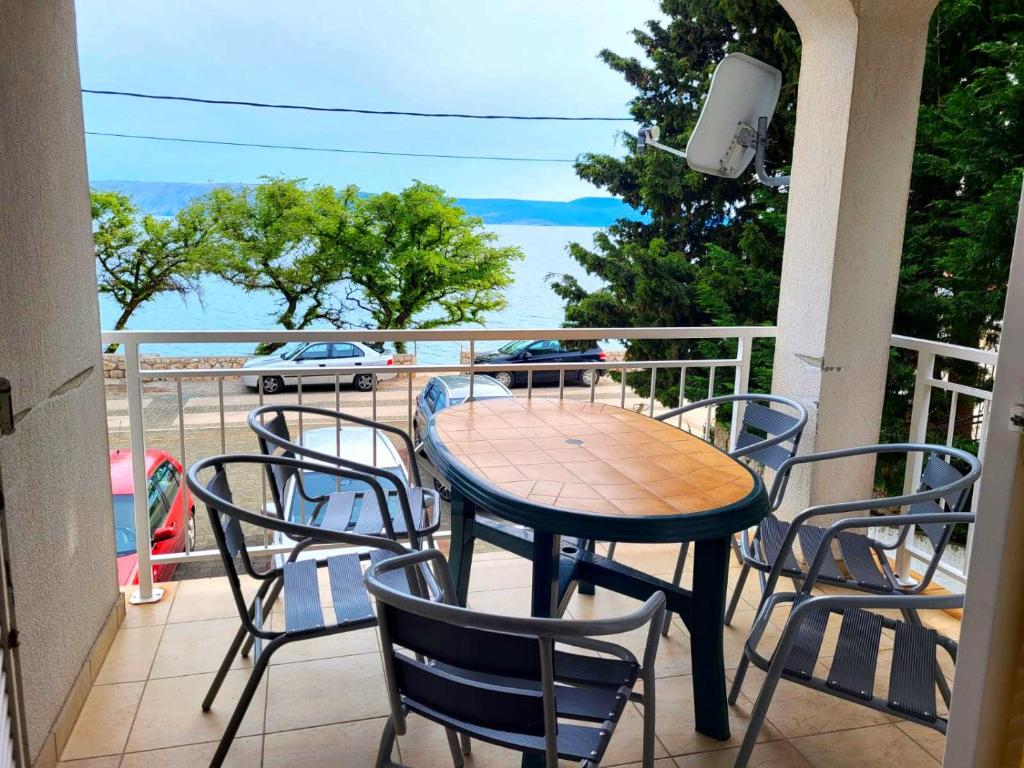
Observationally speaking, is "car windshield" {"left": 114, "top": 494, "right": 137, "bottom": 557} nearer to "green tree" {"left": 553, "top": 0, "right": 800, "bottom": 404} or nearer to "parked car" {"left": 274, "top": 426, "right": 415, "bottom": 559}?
"parked car" {"left": 274, "top": 426, "right": 415, "bottom": 559}

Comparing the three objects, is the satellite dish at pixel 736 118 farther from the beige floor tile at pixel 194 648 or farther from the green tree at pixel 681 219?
the green tree at pixel 681 219

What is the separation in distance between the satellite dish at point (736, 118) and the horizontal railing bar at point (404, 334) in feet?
3.59

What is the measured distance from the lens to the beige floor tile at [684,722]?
2100mm

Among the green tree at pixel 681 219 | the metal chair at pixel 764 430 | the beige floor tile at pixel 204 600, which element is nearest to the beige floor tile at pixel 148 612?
the beige floor tile at pixel 204 600

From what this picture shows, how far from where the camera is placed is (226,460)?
6.93 feet

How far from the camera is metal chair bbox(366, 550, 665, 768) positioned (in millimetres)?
1225

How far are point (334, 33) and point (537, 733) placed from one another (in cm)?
2632

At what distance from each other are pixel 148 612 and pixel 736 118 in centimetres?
362

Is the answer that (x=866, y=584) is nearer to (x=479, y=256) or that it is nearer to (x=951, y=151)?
(x=951, y=151)

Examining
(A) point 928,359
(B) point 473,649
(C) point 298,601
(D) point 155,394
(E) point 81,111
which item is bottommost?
(D) point 155,394

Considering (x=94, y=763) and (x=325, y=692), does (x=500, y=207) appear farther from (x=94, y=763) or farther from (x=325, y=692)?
(x=94, y=763)

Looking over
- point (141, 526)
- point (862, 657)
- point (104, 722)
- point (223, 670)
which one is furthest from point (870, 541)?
point (141, 526)

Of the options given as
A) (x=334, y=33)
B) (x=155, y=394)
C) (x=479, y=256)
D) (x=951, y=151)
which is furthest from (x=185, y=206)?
(x=951, y=151)

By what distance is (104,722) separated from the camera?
216cm
